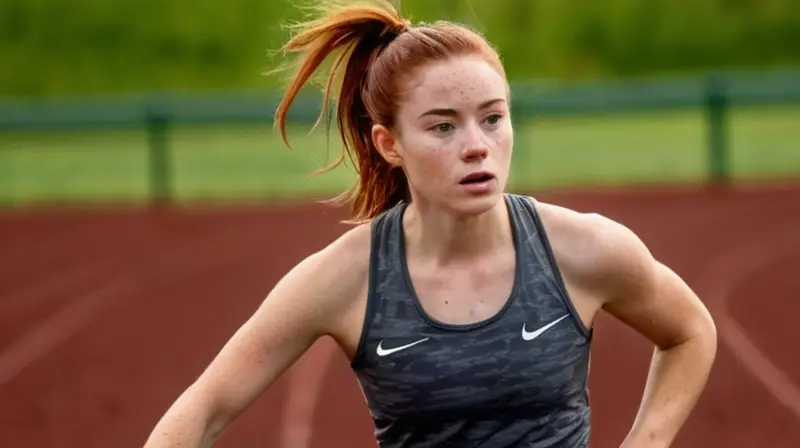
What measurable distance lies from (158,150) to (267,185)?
1.50 meters

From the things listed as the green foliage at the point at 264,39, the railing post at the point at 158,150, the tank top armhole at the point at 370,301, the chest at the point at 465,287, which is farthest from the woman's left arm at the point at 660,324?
the green foliage at the point at 264,39

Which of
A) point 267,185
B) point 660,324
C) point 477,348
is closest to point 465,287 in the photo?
point 477,348

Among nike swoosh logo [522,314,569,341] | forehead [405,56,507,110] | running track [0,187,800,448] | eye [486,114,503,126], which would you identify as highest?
forehead [405,56,507,110]

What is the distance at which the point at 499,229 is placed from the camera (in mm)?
3709

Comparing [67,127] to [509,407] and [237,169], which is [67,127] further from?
[509,407]

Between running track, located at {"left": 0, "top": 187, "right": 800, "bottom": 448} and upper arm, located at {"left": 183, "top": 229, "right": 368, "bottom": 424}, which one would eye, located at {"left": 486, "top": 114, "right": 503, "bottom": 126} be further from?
running track, located at {"left": 0, "top": 187, "right": 800, "bottom": 448}

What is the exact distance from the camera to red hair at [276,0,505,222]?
3771 mm

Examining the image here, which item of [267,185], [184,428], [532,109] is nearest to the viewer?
[184,428]

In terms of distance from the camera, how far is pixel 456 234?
3.70 m

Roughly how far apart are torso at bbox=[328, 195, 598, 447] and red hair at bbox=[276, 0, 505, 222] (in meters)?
0.40

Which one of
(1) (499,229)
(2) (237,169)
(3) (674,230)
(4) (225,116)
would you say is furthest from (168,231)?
(1) (499,229)

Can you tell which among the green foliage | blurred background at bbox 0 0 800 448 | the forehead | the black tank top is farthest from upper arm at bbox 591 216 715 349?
the green foliage

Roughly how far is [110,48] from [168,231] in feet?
40.1

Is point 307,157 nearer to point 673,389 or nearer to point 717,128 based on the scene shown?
point 717,128
